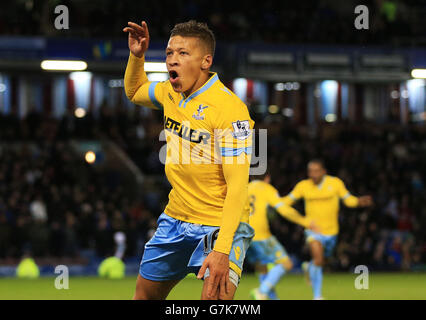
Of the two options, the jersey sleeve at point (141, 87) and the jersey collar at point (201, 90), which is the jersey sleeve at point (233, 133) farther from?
the jersey sleeve at point (141, 87)

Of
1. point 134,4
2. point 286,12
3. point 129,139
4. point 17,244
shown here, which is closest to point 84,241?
point 17,244

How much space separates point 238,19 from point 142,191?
8487mm

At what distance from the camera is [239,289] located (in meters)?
15.1

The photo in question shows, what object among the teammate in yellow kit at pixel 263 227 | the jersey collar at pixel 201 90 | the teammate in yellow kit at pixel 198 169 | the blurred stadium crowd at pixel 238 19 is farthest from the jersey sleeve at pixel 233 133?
the blurred stadium crowd at pixel 238 19

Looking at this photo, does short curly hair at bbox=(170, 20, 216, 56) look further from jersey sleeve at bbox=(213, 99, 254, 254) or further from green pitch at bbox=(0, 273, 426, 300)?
green pitch at bbox=(0, 273, 426, 300)

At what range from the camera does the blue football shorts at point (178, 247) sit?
201 inches

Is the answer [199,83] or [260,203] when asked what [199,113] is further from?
[260,203]

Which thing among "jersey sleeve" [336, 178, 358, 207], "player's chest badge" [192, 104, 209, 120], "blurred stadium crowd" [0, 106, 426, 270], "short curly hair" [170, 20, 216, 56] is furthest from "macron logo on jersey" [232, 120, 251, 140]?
"blurred stadium crowd" [0, 106, 426, 270]

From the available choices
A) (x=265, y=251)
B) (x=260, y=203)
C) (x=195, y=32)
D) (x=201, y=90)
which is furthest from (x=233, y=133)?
(x=265, y=251)

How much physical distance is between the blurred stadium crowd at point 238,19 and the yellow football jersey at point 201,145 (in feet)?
68.1

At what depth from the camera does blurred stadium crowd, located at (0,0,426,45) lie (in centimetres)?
2589

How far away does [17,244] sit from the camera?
18406 mm

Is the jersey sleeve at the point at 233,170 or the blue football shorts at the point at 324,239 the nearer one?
the jersey sleeve at the point at 233,170

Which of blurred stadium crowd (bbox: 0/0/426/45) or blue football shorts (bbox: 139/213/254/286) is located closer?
blue football shorts (bbox: 139/213/254/286)
